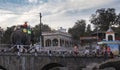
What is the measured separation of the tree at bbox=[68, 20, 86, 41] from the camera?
88.1 metres

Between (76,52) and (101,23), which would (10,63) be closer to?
(76,52)

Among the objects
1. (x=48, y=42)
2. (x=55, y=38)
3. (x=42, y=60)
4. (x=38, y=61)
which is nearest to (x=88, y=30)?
(x=48, y=42)

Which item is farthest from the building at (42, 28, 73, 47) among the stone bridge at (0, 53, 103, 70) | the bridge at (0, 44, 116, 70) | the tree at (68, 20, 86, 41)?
the stone bridge at (0, 53, 103, 70)

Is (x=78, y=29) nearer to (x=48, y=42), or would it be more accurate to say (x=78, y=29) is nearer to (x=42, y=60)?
(x=48, y=42)

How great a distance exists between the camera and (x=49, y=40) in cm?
6844

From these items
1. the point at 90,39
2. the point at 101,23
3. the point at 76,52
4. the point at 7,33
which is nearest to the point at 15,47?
the point at 76,52

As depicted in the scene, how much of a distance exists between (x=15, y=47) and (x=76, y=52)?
27.7 ft

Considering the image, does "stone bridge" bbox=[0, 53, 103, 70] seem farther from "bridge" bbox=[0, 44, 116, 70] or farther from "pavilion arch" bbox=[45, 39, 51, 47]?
"pavilion arch" bbox=[45, 39, 51, 47]

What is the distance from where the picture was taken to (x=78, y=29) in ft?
303

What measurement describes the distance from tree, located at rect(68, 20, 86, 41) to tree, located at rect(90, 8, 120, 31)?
4.53 meters

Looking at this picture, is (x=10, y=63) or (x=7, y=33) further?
(x=7, y=33)

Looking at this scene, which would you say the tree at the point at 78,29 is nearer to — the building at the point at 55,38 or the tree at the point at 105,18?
the tree at the point at 105,18

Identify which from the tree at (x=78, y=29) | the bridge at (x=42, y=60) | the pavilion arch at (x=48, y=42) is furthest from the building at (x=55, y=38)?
the bridge at (x=42, y=60)

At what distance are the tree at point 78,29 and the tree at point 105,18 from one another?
453 cm
